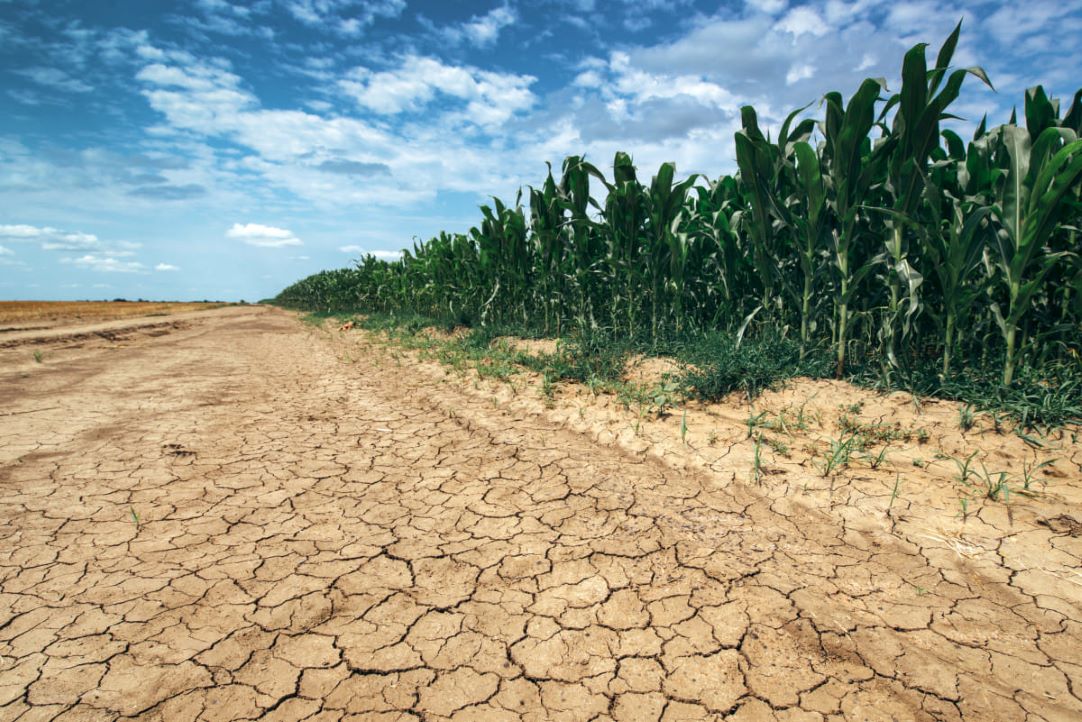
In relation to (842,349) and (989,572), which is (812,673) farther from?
(842,349)

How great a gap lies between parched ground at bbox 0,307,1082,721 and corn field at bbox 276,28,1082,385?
46.0 inches

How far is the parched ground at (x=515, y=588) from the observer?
127cm

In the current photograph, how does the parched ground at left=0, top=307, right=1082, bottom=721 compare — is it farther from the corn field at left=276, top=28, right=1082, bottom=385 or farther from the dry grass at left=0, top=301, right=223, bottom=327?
the dry grass at left=0, top=301, right=223, bottom=327

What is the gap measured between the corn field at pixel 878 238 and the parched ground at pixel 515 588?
117cm

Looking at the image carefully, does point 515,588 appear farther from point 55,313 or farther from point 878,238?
point 55,313

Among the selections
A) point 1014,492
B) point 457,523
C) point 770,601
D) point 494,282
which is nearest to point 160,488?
point 457,523

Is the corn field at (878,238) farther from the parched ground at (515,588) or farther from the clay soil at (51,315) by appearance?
the clay soil at (51,315)

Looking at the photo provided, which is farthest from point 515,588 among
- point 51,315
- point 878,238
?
point 51,315

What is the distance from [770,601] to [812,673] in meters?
0.28

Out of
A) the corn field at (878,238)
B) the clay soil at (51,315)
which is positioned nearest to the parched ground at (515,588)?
the corn field at (878,238)

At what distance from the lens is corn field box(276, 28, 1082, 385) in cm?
266

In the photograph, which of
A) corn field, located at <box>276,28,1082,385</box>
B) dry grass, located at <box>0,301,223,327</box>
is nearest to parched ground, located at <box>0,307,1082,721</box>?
corn field, located at <box>276,28,1082,385</box>

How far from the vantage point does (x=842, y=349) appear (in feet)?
10.5

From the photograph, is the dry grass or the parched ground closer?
the parched ground
